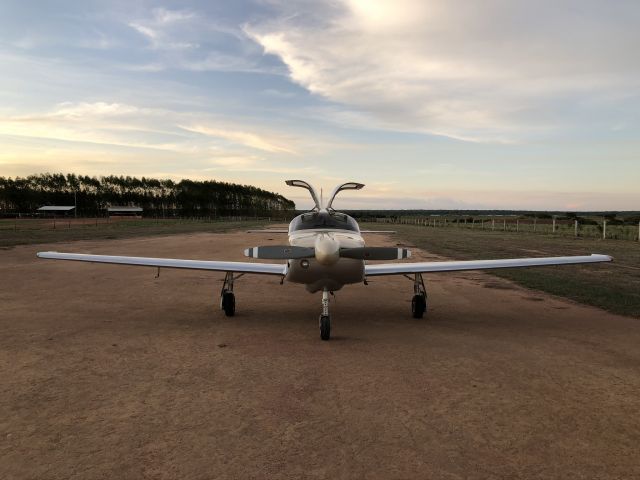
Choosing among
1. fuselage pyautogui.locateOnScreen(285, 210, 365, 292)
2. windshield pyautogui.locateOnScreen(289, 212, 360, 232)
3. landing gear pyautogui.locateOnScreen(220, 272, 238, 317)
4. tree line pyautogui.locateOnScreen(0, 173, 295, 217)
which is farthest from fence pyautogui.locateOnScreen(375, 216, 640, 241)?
tree line pyautogui.locateOnScreen(0, 173, 295, 217)

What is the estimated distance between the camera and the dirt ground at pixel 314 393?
3816mm

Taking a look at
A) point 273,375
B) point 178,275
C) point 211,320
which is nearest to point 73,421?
point 273,375

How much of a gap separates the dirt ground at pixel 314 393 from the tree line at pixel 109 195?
486ft

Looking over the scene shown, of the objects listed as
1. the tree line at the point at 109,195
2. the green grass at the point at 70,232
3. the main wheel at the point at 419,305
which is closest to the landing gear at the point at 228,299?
the main wheel at the point at 419,305

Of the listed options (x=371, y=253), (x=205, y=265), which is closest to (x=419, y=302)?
(x=371, y=253)

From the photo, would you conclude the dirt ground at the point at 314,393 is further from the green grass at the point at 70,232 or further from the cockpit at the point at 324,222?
the green grass at the point at 70,232

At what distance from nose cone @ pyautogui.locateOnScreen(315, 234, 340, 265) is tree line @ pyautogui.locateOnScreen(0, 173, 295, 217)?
150 m

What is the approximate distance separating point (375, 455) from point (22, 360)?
5555mm

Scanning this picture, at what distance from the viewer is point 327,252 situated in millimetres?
7281

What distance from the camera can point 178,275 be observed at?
16.1m

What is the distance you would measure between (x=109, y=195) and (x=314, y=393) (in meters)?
185

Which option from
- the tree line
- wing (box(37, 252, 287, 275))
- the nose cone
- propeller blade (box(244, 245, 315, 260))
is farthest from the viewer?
the tree line

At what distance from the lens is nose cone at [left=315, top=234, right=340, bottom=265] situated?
729 centimetres

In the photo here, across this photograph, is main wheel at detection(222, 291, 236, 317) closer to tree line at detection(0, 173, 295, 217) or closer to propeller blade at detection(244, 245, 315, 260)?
propeller blade at detection(244, 245, 315, 260)
